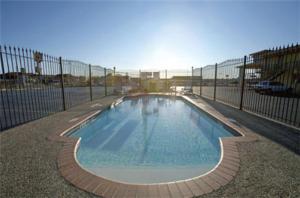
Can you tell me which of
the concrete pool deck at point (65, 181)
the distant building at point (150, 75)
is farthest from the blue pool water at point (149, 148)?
the distant building at point (150, 75)

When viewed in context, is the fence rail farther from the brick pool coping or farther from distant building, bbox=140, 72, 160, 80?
distant building, bbox=140, 72, 160, 80

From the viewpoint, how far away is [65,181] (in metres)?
2.07

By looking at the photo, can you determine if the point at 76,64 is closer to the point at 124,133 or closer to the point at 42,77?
the point at 42,77

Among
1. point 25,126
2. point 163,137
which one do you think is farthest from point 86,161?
point 25,126

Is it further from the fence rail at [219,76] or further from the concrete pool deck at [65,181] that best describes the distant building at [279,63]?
the concrete pool deck at [65,181]

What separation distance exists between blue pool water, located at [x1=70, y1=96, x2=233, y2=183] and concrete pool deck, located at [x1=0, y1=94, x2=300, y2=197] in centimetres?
Answer: 64

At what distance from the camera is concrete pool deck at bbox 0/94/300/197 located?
1873 mm

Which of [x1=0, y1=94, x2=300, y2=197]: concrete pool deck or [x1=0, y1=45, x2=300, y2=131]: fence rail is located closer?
[x1=0, y1=94, x2=300, y2=197]: concrete pool deck

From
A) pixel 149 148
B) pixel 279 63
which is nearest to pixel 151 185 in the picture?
pixel 149 148

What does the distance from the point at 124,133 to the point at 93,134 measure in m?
0.91

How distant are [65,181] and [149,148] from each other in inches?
85.6

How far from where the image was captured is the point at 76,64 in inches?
318

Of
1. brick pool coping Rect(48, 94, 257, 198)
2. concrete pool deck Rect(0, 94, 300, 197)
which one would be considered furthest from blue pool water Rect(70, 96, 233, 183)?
concrete pool deck Rect(0, 94, 300, 197)

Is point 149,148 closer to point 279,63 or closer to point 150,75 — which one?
point 279,63
